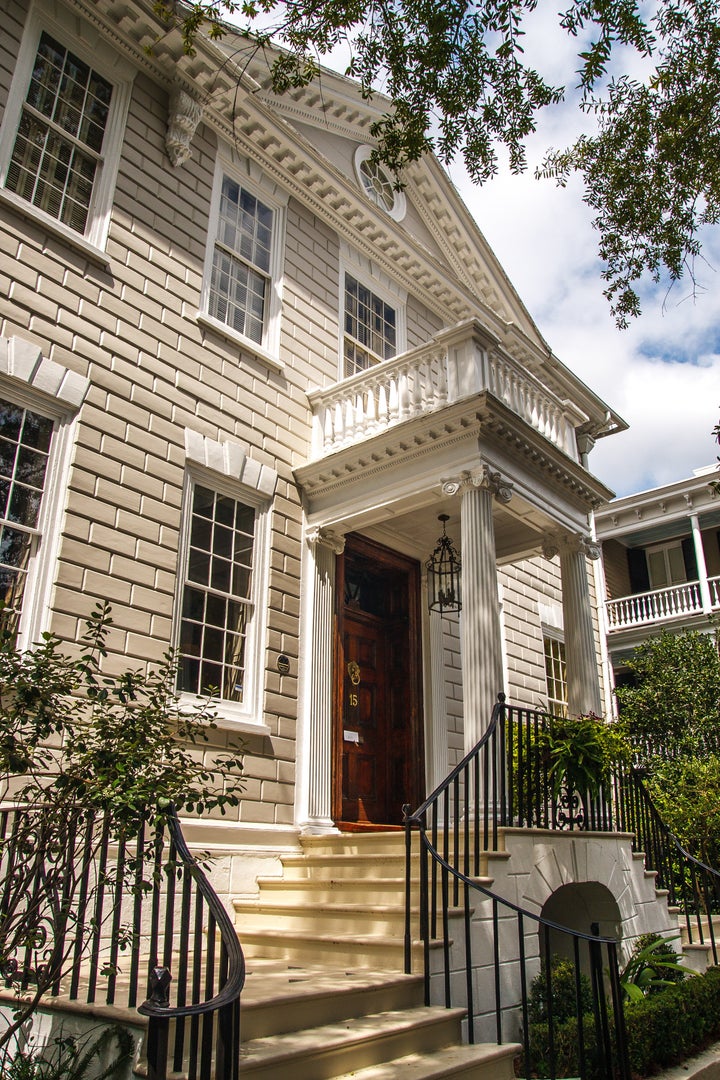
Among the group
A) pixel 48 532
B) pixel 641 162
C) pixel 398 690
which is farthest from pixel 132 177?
pixel 398 690

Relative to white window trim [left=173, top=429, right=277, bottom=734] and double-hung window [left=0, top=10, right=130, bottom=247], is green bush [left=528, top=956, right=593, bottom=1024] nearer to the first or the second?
white window trim [left=173, top=429, right=277, bottom=734]

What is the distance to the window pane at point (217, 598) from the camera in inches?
328

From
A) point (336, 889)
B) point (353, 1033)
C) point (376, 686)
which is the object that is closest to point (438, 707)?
point (376, 686)

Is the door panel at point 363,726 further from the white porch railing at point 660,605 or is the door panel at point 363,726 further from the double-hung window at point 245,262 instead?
the white porch railing at point 660,605

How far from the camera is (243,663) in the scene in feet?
28.9

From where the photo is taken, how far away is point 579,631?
1009cm

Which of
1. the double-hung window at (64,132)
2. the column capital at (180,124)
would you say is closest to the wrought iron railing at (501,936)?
the double-hung window at (64,132)

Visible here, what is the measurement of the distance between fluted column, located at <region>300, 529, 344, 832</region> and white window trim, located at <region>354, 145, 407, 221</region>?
17.9 ft

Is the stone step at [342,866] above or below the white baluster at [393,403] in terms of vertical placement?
below

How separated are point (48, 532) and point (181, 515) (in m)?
1.53

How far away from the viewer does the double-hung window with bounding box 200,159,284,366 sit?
32.4 ft

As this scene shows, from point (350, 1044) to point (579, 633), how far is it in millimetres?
6289

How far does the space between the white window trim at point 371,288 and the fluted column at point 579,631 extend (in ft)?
12.6

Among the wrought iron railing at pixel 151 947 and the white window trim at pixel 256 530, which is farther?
the white window trim at pixel 256 530
